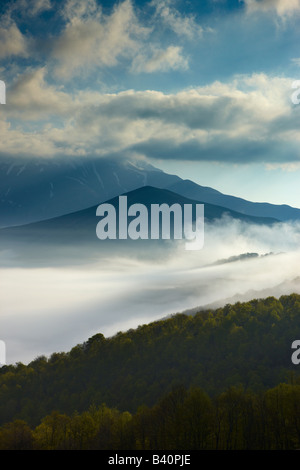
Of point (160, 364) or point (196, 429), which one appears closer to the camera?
point (196, 429)

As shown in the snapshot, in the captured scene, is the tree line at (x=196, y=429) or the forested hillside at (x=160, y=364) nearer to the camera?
the tree line at (x=196, y=429)

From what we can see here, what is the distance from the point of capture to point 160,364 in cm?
15312

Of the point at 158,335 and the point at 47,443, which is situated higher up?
the point at 158,335

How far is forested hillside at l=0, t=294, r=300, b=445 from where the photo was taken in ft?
410

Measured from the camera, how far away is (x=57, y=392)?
151 m

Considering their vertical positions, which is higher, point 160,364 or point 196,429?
point 160,364

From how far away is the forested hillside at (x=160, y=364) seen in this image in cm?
12506

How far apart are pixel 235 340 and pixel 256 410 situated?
291 ft

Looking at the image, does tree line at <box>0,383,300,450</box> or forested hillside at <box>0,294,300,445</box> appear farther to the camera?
forested hillside at <box>0,294,300,445</box>
